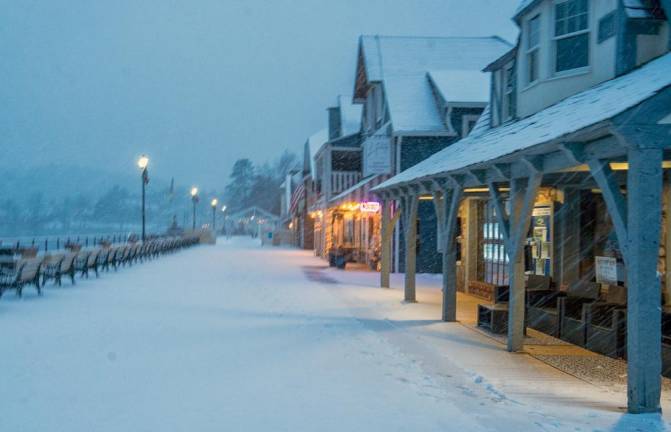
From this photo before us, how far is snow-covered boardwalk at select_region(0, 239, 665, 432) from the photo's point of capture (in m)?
5.90

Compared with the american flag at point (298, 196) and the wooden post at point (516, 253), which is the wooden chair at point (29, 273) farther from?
the american flag at point (298, 196)

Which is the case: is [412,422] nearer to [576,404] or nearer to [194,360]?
[576,404]

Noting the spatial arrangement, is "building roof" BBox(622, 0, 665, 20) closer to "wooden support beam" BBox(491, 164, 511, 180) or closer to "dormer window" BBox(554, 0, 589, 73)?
"dormer window" BBox(554, 0, 589, 73)

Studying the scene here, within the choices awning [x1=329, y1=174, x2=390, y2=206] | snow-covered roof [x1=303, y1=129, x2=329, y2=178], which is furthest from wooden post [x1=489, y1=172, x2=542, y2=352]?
snow-covered roof [x1=303, y1=129, x2=329, y2=178]

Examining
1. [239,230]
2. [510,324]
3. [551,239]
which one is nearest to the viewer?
[510,324]

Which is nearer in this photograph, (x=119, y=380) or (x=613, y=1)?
(x=119, y=380)

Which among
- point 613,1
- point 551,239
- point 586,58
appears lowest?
point 551,239

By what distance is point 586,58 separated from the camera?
416 inches

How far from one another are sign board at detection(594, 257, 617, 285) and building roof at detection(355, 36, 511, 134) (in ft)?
43.2

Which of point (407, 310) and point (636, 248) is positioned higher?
point (636, 248)

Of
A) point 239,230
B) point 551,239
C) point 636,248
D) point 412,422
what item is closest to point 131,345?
point 412,422

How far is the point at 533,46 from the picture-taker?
12.3 metres

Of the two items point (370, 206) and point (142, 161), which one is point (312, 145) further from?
point (370, 206)

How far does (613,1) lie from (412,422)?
283 inches
